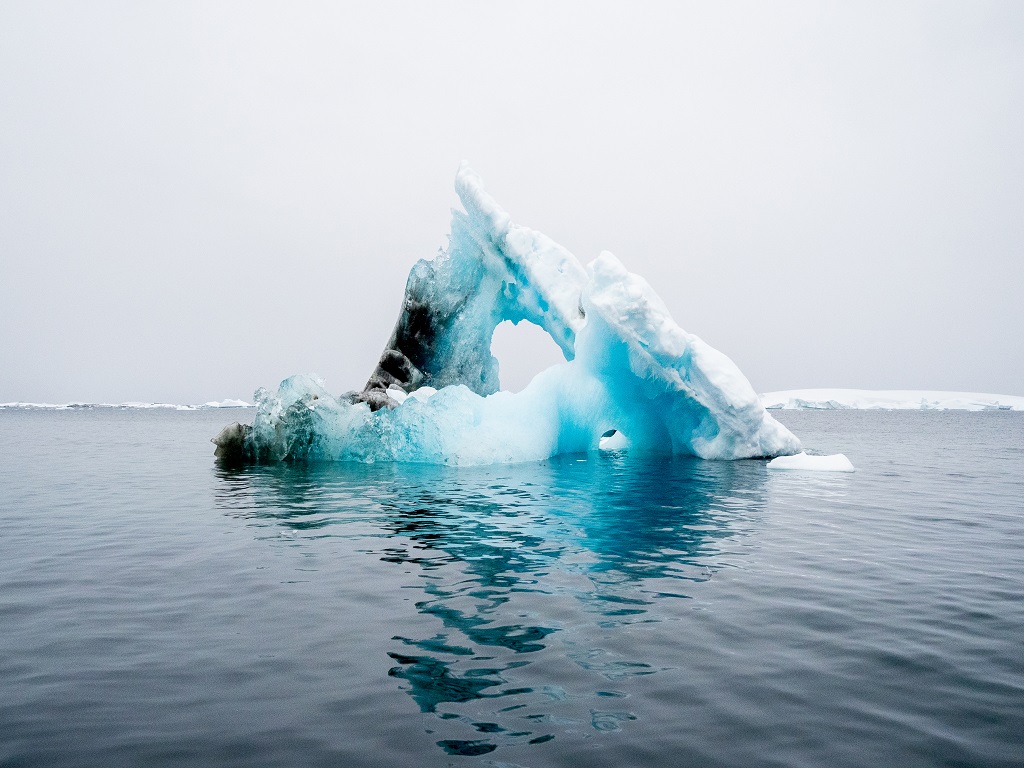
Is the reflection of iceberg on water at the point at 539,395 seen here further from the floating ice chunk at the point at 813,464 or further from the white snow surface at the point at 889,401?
the white snow surface at the point at 889,401

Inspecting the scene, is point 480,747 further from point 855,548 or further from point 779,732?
point 855,548

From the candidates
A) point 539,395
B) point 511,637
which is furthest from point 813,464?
point 511,637

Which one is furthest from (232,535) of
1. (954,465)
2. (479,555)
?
(954,465)

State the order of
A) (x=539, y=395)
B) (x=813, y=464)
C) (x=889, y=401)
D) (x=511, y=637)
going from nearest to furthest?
(x=511, y=637) < (x=813, y=464) < (x=539, y=395) < (x=889, y=401)

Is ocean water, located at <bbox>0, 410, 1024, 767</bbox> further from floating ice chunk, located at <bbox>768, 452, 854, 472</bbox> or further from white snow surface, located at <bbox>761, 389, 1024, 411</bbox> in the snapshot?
white snow surface, located at <bbox>761, 389, 1024, 411</bbox>

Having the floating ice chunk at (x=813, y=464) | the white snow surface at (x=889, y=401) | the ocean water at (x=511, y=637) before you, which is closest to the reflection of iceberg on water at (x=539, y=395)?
the floating ice chunk at (x=813, y=464)

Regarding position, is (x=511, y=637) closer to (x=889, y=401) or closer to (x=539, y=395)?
(x=539, y=395)

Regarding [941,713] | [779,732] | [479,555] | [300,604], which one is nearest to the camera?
[779,732]

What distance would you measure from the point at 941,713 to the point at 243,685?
3931 millimetres

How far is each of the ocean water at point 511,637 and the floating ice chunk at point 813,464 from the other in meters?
6.82

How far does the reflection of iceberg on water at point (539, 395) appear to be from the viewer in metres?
16.8

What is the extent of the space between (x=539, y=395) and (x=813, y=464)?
24.6ft

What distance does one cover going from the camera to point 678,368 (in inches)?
687

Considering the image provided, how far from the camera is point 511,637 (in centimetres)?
464
